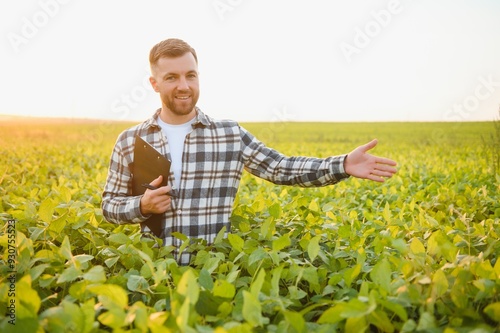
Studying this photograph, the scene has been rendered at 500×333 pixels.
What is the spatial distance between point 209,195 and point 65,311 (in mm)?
1464

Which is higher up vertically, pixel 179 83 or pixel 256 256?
pixel 179 83

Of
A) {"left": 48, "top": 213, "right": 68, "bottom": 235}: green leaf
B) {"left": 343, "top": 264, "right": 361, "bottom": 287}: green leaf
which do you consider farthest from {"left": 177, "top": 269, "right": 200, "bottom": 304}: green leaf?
{"left": 48, "top": 213, "right": 68, "bottom": 235}: green leaf

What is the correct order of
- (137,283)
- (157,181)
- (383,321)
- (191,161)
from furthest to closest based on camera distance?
(191,161) → (157,181) → (137,283) → (383,321)

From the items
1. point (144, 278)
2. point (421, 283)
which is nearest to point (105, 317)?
point (144, 278)

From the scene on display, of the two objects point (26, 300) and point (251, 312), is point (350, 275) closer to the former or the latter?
point (251, 312)

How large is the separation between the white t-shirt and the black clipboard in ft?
0.57

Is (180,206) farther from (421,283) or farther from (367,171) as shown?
(421,283)

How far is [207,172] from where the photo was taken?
2633 millimetres

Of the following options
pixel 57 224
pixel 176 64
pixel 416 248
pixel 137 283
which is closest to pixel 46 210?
pixel 57 224

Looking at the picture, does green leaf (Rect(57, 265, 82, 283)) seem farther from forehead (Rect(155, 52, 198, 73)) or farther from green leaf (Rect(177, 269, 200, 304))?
forehead (Rect(155, 52, 198, 73))

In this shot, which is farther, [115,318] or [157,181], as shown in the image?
[157,181]

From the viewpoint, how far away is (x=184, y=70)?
2.58 meters

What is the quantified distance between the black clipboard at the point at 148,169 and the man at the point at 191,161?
0.15ft

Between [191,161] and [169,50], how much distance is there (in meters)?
0.63
